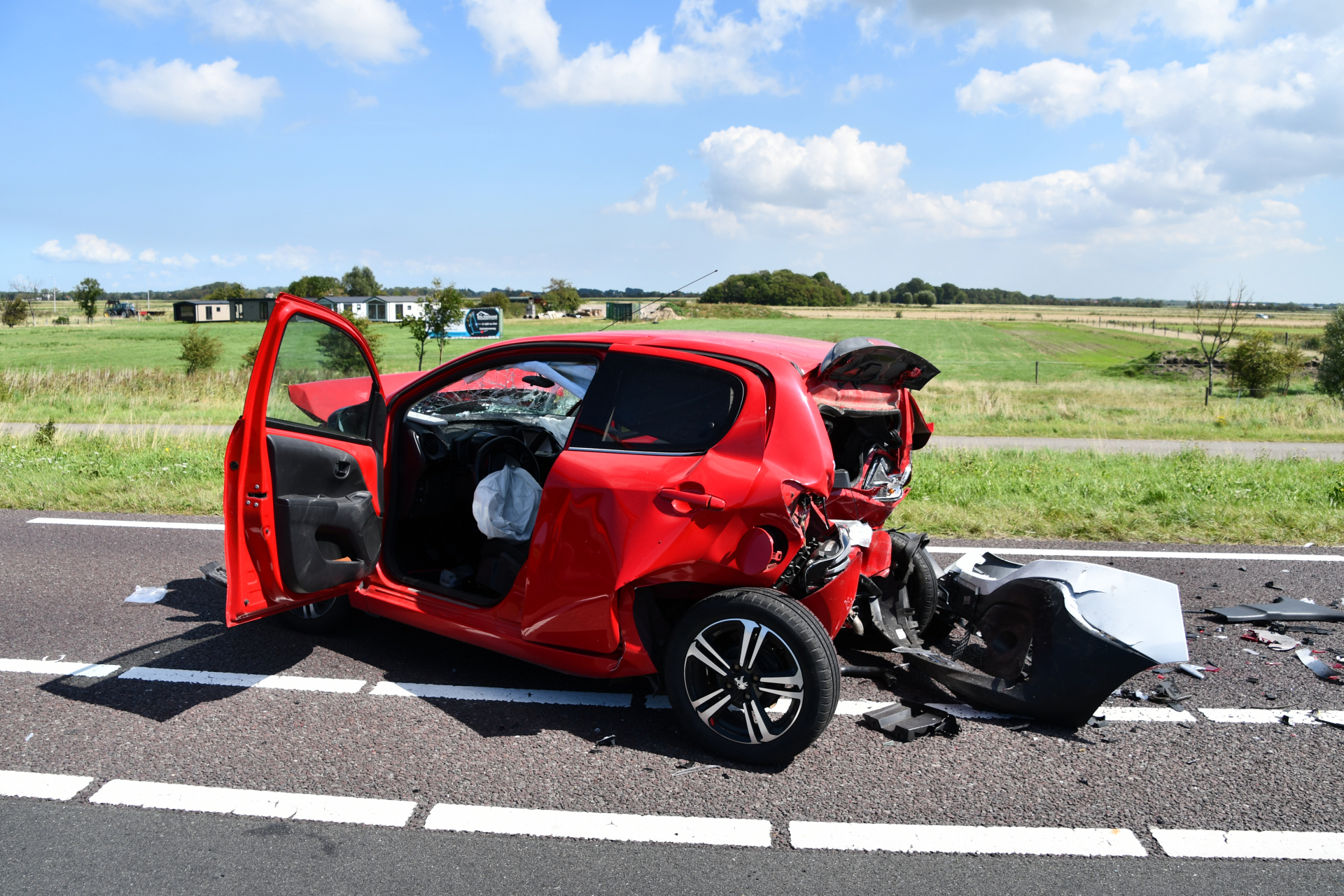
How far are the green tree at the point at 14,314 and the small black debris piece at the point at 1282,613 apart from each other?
330 ft

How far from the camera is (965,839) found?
2836 millimetres

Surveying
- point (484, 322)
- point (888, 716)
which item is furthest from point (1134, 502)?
point (484, 322)

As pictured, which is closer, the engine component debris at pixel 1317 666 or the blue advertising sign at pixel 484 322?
the engine component debris at pixel 1317 666

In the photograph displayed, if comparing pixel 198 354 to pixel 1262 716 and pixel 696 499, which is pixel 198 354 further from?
pixel 1262 716

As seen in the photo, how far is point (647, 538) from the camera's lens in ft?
11.2

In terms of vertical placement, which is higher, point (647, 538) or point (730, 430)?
point (730, 430)

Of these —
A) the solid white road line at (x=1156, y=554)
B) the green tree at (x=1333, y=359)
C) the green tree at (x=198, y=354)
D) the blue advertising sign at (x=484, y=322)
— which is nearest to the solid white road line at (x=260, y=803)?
the solid white road line at (x=1156, y=554)

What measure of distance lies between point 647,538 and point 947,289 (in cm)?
16927

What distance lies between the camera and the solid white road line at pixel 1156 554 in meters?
6.23

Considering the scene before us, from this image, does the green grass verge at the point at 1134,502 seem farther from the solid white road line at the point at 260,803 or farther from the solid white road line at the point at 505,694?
the solid white road line at the point at 260,803

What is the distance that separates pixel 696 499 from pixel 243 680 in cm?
243

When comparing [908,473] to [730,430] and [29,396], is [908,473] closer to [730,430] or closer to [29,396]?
[730,430]

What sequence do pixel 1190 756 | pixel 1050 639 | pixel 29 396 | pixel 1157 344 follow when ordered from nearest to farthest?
pixel 1190 756
pixel 1050 639
pixel 29 396
pixel 1157 344

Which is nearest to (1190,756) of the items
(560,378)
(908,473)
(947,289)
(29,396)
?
(908,473)
